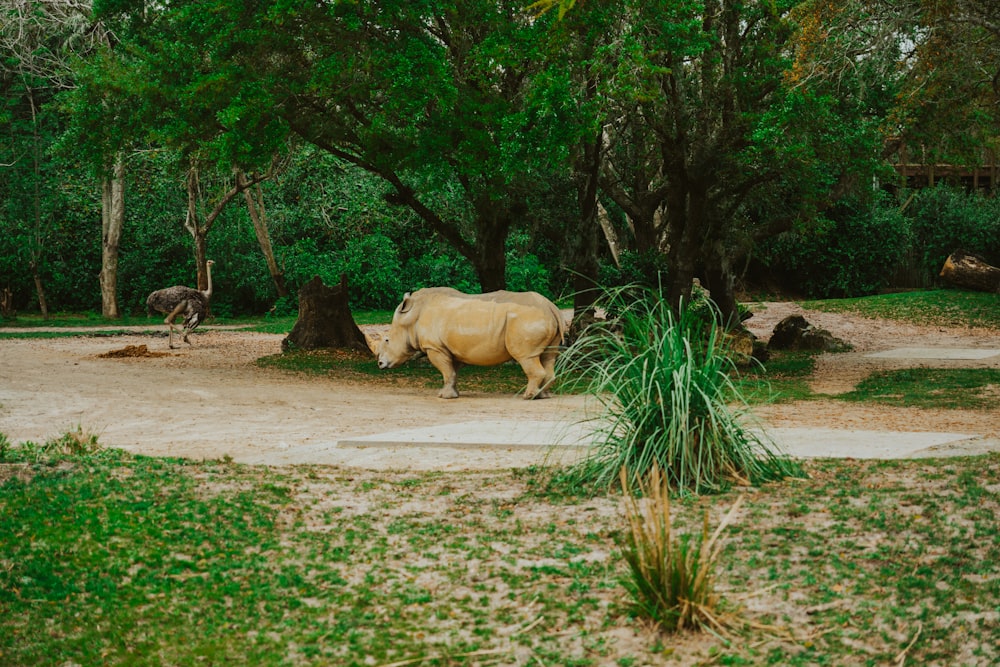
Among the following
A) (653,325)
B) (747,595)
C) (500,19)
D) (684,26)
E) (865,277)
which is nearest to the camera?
(747,595)

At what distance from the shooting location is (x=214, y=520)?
20.9 ft

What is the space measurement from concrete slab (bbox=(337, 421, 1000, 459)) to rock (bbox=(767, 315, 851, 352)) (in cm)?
1046

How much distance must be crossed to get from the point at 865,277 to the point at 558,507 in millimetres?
25091

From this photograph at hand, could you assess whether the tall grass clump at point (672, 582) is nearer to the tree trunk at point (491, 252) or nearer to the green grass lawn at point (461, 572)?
the green grass lawn at point (461, 572)

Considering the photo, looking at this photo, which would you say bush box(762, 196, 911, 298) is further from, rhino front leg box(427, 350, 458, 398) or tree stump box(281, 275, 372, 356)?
rhino front leg box(427, 350, 458, 398)

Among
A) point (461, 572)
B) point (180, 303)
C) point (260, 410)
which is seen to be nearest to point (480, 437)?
point (260, 410)

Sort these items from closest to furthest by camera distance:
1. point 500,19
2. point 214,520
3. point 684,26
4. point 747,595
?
1. point 747,595
2. point 214,520
3. point 684,26
4. point 500,19

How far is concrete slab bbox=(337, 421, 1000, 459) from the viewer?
317 inches

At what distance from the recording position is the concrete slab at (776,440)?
8.06m

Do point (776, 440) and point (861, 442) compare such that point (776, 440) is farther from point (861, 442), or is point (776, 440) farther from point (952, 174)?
point (952, 174)

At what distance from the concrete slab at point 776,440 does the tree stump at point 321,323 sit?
29.1ft

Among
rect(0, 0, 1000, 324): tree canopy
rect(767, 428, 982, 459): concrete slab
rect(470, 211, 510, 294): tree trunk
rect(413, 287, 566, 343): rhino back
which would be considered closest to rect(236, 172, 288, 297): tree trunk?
rect(0, 0, 1000, 324): tree canopy

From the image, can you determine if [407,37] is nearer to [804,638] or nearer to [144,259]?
[804,638]

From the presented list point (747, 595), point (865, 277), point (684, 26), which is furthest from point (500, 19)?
point (865, 277)
